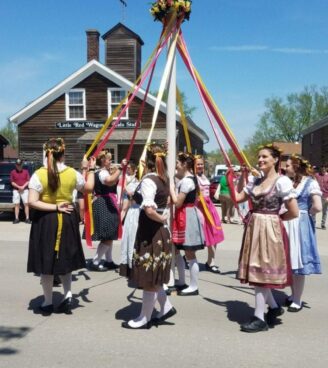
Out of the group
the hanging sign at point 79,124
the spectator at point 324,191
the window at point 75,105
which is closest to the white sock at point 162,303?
the spectator at point 324,191

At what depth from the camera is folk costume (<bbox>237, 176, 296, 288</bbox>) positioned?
4426mm

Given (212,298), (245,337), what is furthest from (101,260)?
(245,337)

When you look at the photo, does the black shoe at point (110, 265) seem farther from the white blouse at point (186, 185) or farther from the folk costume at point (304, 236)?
the folk costume at point (304, 236)

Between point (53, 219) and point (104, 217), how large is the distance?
235 cm

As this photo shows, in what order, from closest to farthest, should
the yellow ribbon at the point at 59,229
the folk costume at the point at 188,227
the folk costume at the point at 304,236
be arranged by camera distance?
1. the yellow ribbon at the point at 59,229
2. the folk costume at the point at 304,236
3. the folk costume at the point at 188,227

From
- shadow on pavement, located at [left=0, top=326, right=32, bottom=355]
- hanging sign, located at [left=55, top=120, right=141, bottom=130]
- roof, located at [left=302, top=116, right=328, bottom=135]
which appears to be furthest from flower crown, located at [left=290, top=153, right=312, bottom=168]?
roof, located at [left=302, top=116, right=328, bottom=135]

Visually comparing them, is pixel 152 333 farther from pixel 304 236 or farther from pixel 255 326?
pixel 304 236

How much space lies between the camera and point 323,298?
5.77m

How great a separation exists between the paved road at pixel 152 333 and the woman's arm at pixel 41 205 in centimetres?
113

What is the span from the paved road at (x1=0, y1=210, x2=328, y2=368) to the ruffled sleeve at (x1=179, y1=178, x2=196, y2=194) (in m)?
1.31

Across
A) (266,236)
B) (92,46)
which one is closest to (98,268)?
(266,236)

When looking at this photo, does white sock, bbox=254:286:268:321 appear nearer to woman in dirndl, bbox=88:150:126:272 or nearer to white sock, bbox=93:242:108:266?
woman in dirndl, bbox=88:150:126:272

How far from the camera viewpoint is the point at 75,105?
25.4 metres

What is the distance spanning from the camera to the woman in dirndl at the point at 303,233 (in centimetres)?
522
